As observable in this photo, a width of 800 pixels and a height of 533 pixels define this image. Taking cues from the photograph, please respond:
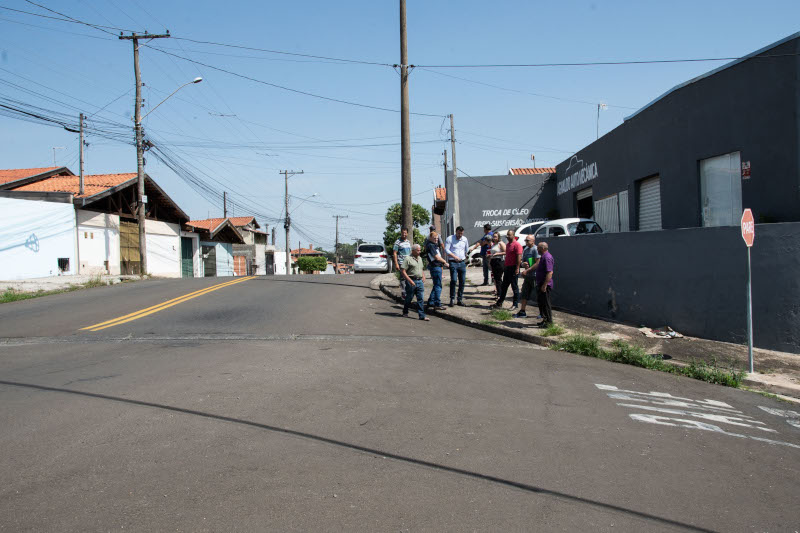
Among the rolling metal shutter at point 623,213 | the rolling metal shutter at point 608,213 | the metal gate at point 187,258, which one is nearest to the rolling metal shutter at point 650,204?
the rolling metal shutter at point 623,213

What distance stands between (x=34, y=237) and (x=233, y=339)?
1923 cm

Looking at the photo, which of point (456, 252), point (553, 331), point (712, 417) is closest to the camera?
point (712, 417)

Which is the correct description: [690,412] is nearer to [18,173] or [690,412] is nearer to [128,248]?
[128,248]

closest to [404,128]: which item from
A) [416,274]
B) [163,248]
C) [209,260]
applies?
[416,274]

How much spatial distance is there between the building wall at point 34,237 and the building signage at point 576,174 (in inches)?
897

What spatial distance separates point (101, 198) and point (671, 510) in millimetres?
29762

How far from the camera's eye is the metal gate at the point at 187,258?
40362 mm

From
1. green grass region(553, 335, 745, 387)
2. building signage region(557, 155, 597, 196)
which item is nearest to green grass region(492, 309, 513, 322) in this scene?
green grass region(553, 335, 745, 387)

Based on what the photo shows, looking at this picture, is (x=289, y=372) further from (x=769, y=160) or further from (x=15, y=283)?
(x=15, y=283)

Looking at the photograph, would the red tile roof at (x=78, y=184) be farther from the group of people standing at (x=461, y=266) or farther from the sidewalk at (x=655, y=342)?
the sidewalk at (x=655, y=342)

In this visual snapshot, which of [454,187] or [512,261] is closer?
[512,261]

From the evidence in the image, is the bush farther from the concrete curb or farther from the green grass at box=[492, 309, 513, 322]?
the green grass at box=[492, 309, 513, 322]

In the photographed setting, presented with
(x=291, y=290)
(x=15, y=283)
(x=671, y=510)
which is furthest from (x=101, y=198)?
(x=671, y=510)

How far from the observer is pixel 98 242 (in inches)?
1134
